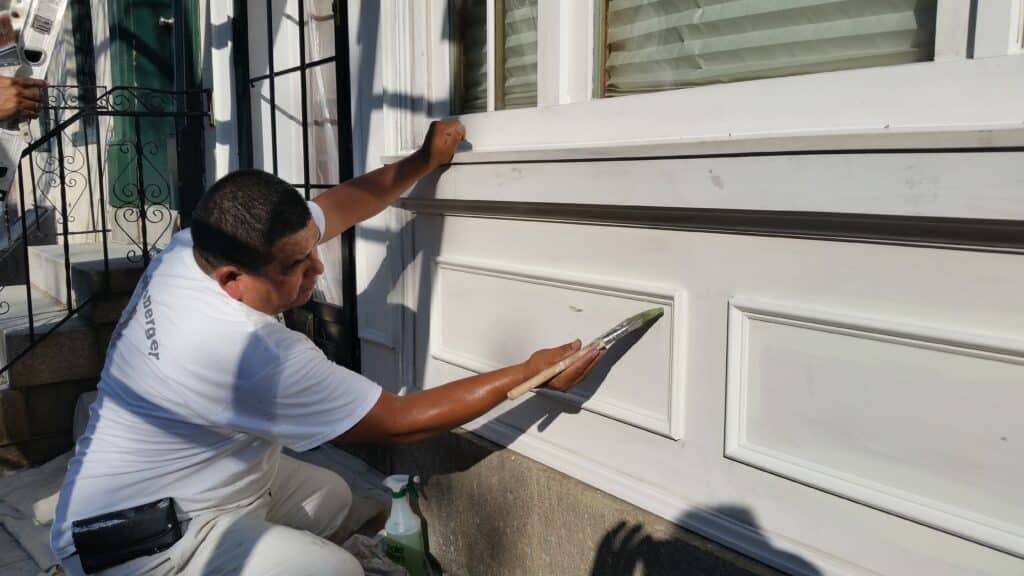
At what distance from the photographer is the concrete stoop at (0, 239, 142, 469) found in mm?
4191

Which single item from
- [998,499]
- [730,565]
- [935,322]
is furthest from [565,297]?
[998,499]

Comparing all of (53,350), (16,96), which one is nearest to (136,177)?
(53,350)

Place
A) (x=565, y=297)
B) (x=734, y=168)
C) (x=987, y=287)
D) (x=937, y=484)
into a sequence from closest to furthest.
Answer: (x=987, y=287)
(x=937, y=484)
(x=734, y=168)
(x=565, y=297)

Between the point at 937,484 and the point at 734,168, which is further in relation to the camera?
the point at 734,168

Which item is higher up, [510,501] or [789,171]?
[789,171]

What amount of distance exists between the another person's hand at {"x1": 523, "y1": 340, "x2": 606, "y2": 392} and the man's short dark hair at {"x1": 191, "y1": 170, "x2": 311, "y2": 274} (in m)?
0.74

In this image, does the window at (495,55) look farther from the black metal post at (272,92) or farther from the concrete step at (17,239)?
the concrete step at (17,239)

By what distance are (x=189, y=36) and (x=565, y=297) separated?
4463 mm

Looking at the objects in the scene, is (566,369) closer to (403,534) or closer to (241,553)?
(241,553)

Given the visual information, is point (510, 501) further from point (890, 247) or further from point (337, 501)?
point (890, 247)

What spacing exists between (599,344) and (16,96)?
2596 millimetres

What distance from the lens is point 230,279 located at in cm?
215

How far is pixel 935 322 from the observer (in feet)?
5.15

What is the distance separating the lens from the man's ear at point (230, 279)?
2.12 m
